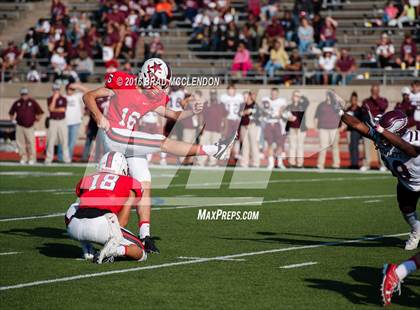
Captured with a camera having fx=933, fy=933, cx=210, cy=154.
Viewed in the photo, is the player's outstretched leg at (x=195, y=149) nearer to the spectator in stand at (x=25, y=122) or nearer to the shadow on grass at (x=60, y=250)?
the shadow on grass at (x=60, y=250)

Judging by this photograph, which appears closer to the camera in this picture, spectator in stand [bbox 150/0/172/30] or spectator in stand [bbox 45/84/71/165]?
spectator in stand [bbox 45/84/71/165]

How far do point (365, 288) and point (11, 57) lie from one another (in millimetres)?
24491

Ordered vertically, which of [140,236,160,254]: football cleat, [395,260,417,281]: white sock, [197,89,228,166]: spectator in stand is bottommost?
[197,89,228,166]: spectator in stand

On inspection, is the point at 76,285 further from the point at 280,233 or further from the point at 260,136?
the point at 260,136

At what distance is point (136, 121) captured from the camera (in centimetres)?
984

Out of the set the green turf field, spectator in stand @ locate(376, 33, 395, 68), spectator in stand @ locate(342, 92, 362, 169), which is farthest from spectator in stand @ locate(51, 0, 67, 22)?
the green turf field

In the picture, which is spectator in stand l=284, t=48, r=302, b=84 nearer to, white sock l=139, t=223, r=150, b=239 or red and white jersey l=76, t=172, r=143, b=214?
white sock l=139, t=223, r=150, b=239

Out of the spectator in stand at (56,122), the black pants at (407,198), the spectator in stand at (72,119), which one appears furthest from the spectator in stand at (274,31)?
the black pants at (407,198)

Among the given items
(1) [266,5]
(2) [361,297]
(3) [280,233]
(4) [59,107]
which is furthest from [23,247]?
(1) [266,5]

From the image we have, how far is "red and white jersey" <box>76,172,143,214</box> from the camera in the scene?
8.45 metres

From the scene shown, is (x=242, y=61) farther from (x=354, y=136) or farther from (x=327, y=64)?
(x=354, y=136)

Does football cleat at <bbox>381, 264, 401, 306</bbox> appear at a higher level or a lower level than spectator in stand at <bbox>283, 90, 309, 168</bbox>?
higher

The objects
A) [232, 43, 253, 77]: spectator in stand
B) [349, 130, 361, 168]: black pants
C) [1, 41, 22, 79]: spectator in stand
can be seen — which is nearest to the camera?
[349, 130, 361, 168]: black pants

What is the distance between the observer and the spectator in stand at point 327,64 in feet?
83.3
